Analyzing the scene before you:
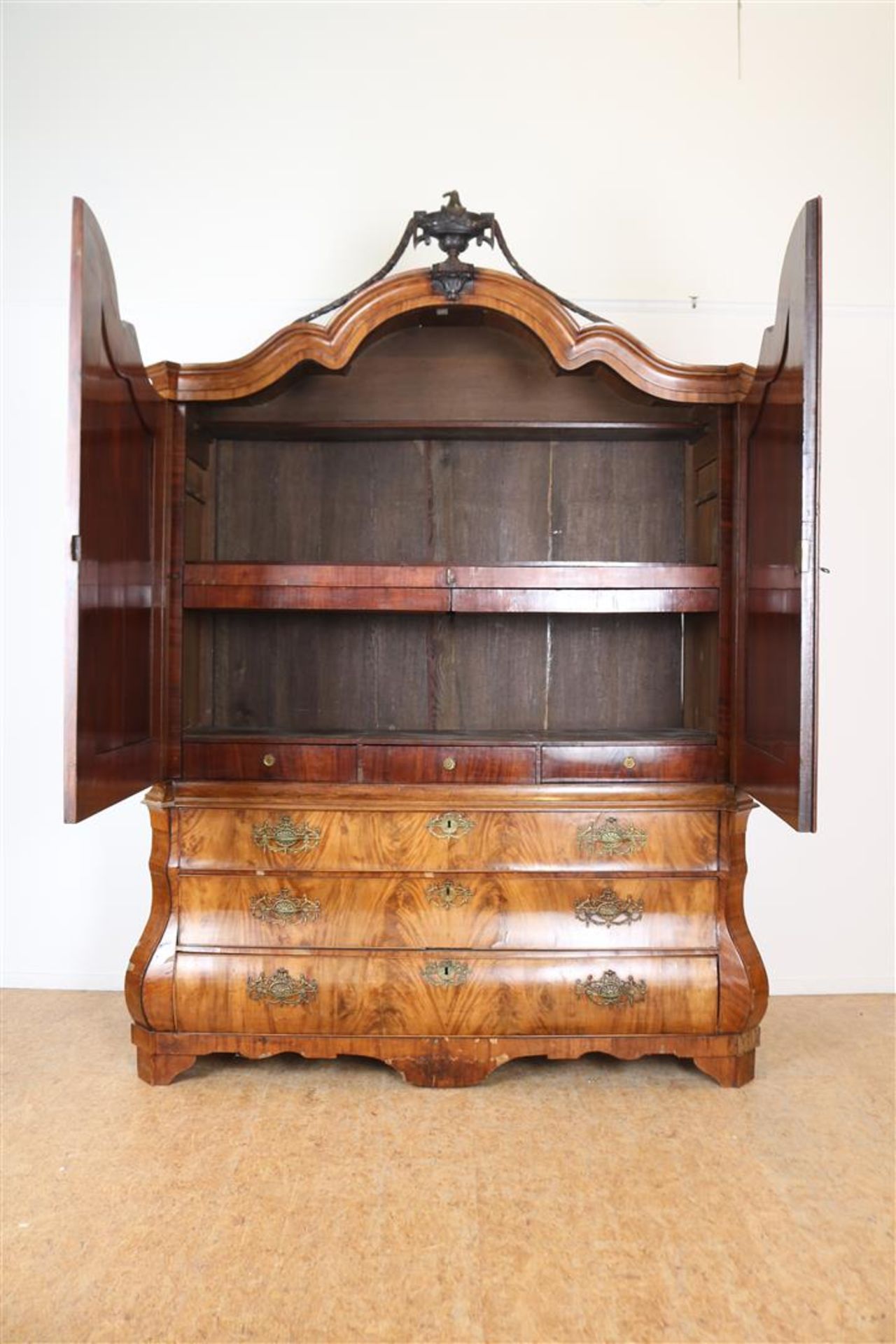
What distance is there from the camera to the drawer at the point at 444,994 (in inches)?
83.7

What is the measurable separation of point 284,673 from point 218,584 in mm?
469

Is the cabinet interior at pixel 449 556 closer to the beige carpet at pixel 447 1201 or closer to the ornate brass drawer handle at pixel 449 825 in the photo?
the ornate brass drawer handle at pixel 449 825

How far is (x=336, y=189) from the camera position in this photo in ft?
8.83

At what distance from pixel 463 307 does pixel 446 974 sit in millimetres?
1615

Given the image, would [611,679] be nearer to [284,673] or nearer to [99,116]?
[284,673]

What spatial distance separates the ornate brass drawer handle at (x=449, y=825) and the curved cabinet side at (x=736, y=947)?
63cm

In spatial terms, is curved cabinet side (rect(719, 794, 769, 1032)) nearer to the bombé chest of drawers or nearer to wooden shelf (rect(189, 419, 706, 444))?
the bombé chest of drawers

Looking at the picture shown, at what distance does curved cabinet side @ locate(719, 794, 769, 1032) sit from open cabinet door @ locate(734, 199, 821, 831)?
119 millimetres

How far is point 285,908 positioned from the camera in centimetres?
216

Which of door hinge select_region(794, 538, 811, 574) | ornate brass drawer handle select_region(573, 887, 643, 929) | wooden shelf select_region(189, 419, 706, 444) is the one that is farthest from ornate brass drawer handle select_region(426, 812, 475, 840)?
wooden shelf select_region(189, 419, 706, 444)

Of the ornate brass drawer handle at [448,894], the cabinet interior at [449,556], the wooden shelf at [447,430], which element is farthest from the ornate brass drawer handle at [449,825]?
the wooden shelf at [447,430]

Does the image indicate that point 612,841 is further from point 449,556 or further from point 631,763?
point 449,556

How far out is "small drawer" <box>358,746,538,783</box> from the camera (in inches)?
85.9

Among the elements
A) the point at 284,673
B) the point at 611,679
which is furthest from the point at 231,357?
the point at 611,679
